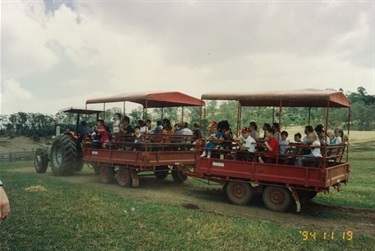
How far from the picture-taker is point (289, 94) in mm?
8852

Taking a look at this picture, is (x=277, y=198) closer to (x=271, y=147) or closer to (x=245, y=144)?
(x=271, y=147)

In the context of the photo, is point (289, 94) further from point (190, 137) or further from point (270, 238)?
point (190, 137)

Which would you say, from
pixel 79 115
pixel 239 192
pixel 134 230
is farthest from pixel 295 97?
pixel 79 115

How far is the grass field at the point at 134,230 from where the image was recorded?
597cm

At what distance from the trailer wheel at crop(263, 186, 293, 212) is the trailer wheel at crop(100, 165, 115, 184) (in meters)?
5.58

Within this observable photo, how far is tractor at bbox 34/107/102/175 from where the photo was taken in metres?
14.5

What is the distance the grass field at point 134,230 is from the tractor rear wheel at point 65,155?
5.58 meters

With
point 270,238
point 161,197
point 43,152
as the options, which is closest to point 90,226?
point 270,238

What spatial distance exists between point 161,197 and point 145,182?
2.80 metres

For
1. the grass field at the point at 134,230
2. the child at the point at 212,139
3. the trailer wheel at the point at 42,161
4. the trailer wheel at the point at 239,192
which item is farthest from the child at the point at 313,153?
the trailer wheel at the point at 42,161

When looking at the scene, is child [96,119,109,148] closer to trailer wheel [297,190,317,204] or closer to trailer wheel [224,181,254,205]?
trailer wheel [224,181,254,205]

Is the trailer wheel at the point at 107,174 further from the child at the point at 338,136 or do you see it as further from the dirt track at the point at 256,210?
the child at the point at 338,136

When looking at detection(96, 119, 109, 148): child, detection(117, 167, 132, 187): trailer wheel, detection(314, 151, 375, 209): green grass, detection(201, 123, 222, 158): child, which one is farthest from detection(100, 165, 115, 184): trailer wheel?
detection(314, 151, 375, 209): green grass

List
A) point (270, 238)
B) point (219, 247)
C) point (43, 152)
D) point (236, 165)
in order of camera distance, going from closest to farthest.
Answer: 1. point (219, 247)
2. point (270, 238)
3. point (236, 165)
4. point (43, 152)
